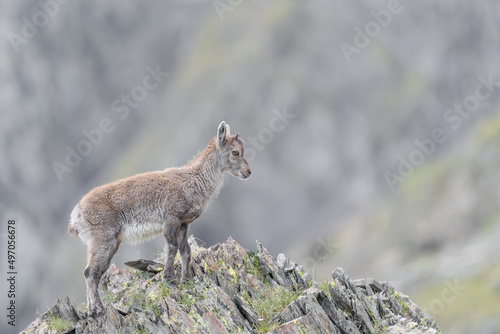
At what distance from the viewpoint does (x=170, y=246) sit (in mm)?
24359

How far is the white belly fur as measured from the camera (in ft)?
81.3

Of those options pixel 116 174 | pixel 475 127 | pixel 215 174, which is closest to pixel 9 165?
pixel 116 174

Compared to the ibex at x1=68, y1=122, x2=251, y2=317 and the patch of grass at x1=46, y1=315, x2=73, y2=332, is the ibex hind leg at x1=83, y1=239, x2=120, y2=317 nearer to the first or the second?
the ibex at x1=68, y1=122, x2=251, y2=317

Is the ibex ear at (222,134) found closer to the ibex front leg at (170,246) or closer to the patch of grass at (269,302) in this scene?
the ibex front leg at (170,246)

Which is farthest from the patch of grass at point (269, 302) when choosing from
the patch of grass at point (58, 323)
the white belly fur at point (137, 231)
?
the patch of grass at point (58, 323)

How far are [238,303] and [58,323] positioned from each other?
240 inches

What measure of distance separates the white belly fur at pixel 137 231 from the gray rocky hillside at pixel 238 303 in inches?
59.4

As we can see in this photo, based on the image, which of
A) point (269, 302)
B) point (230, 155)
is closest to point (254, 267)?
point (269, 302)

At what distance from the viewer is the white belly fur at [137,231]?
24.8 metres

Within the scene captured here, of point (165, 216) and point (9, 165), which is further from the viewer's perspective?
point (9, 165)

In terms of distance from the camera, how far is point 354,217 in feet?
575

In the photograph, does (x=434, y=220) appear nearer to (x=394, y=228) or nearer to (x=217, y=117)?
(x=394, y=228)

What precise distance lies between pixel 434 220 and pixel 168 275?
127 metres

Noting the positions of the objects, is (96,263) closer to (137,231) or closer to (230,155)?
(137,231)
